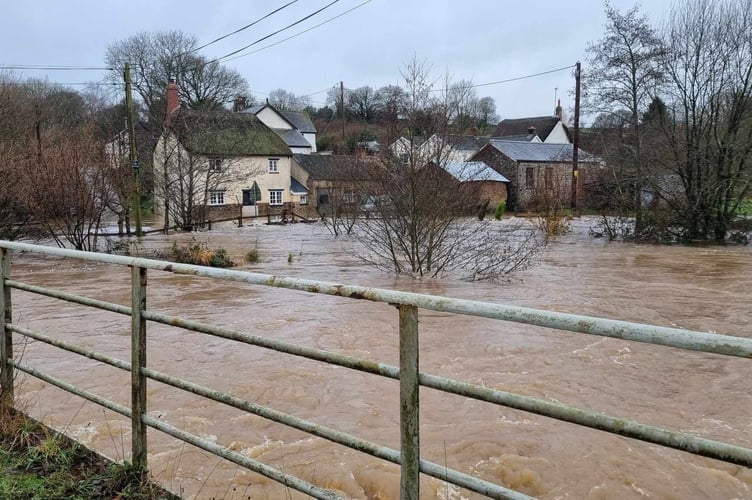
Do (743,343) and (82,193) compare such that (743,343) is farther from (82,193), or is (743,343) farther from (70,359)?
(82,193)

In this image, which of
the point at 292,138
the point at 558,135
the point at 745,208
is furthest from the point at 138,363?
the point at 558,135

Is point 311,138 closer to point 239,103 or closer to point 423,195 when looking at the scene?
point 239,103

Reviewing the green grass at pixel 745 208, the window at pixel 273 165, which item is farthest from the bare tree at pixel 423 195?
the window at pixel 273 165

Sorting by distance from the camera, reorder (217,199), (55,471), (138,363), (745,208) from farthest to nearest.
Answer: (217,199) → (745,208) → (55,471) → (138,363)

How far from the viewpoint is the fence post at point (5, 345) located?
3.55 metres

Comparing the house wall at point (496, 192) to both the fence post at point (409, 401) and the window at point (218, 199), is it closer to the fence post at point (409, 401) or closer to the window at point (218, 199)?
the window at point (218, 199)

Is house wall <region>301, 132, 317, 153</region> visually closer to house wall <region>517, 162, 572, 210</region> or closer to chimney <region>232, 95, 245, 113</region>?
chimney <region>232, 95, 245, 113</region>

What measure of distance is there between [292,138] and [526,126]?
1127 inches

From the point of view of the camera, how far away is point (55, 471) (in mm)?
3029

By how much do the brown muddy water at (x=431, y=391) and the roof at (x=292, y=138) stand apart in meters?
45.0

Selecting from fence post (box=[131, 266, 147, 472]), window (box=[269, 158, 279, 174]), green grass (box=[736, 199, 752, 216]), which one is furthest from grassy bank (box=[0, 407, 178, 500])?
window (box=[269, 158, 279, 174])

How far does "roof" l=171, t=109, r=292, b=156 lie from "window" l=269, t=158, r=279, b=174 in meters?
0.51

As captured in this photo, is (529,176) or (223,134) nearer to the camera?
(223,134)

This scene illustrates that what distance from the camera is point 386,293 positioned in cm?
207
